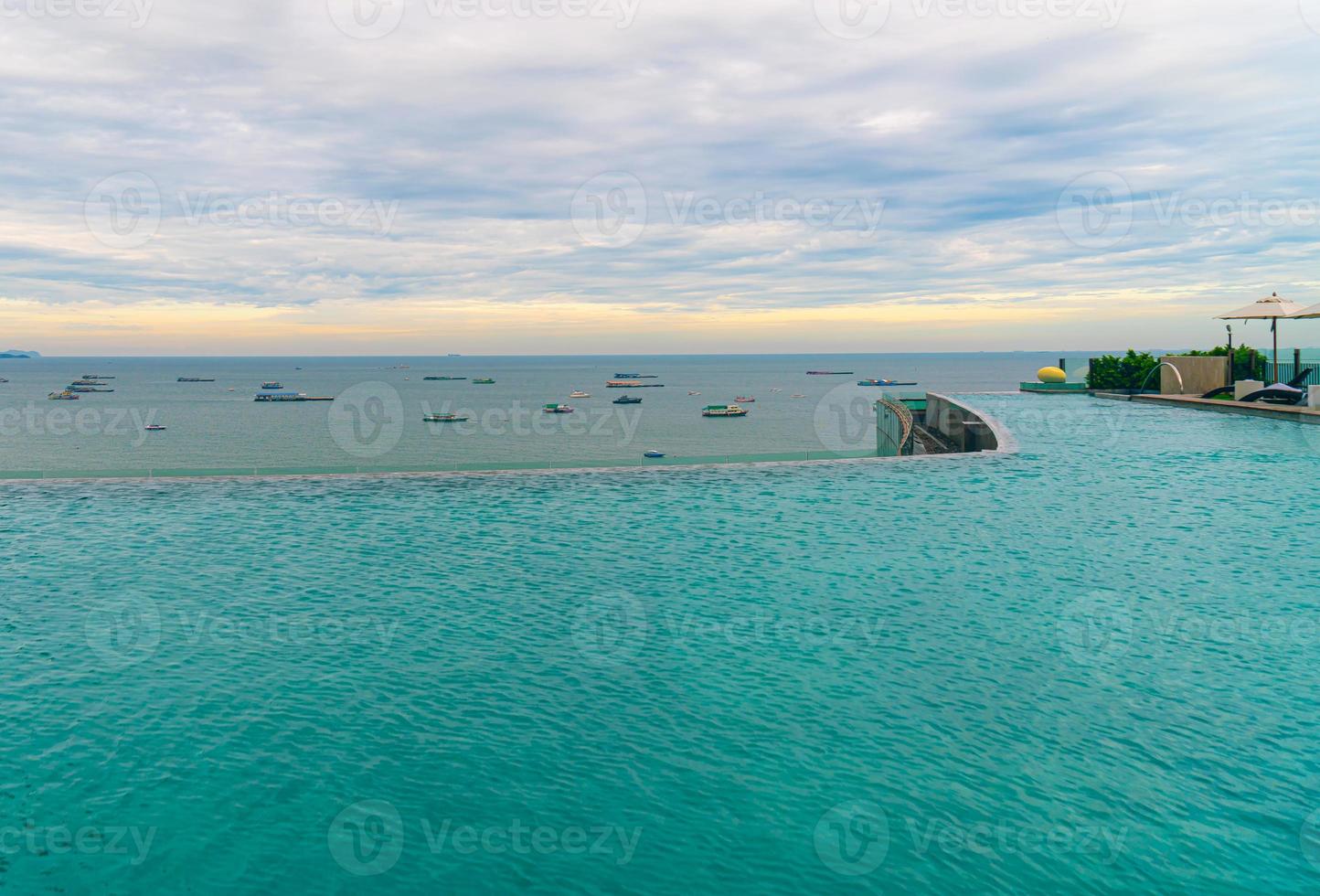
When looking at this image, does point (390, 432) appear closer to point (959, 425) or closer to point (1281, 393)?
point (959, 425)

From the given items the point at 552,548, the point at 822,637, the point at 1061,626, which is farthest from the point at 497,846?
the point at 552,548

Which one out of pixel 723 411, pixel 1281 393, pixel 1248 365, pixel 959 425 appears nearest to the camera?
pixel 1281 393

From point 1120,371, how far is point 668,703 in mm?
49099

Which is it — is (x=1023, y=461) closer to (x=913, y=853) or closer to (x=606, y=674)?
(x=606, y=674)

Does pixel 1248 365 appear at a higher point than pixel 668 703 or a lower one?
higher

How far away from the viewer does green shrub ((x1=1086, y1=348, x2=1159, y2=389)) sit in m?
51.2

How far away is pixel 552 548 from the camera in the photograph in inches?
715

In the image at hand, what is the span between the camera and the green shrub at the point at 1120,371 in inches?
2014

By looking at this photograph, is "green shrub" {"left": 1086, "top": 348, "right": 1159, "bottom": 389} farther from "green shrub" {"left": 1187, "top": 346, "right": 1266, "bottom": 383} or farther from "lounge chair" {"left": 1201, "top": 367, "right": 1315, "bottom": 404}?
"lounge chair" {"left": 1201, "top": 367, "right": 1315, "bottom": 404}

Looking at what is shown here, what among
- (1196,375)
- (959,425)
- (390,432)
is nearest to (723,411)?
(390,432)

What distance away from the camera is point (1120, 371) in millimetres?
52312

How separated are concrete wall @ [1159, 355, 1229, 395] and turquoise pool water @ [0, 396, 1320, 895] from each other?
28428mm

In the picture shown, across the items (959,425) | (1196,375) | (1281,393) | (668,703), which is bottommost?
(668,703)

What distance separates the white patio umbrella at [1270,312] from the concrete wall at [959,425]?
11968 mm
